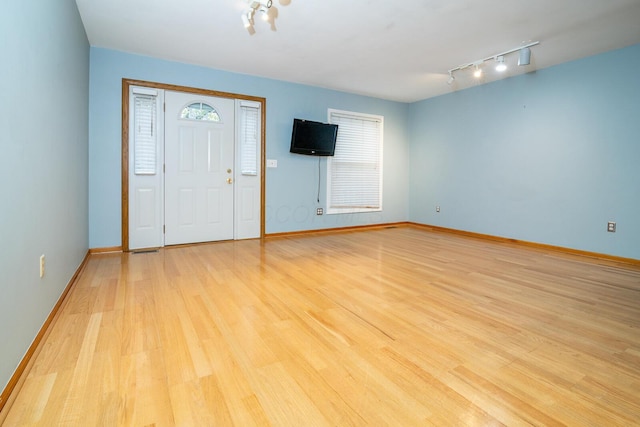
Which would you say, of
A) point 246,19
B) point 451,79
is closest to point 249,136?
point 246,19

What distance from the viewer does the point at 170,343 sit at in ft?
6.16

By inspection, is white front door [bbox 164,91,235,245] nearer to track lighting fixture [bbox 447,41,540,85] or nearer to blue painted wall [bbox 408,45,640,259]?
track lighting fixture [bbox 447,41,540,85]

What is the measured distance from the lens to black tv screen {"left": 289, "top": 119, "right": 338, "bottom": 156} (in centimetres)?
530

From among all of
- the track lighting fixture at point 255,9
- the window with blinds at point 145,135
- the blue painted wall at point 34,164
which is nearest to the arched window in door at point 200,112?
the window with blinds at point 145,135

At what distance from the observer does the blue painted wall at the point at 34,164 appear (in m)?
1.42

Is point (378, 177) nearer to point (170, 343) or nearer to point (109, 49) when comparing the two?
point (109, 49)

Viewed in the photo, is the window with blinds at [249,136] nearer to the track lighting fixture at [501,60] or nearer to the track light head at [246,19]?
the track light head at [246,19]

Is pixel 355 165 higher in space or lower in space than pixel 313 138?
lower

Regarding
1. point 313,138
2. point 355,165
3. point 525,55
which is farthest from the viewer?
point 355,165

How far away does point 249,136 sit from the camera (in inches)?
199

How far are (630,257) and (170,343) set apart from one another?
5.12 m

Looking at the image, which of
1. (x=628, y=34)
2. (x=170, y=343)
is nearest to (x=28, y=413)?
(x=170, y=343)

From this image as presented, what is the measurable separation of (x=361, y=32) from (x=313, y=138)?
2.13m

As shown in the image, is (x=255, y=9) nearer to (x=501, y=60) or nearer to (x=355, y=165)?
(x=501, y=60)
